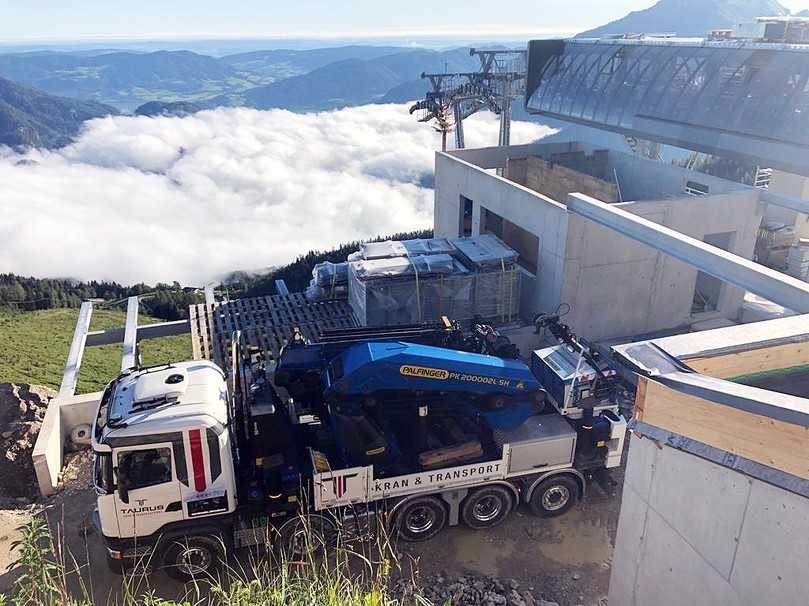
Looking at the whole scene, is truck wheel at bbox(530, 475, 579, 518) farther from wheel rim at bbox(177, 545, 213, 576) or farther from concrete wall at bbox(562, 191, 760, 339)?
concrete wall at bbox(562, 191, 760, 339)

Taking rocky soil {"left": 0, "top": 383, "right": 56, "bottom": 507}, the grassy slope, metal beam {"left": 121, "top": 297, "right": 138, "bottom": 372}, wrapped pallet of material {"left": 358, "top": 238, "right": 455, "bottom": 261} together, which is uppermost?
wrapped pallet of material {"left": 358, "top": 238, "right": 455, "bottom": 261}

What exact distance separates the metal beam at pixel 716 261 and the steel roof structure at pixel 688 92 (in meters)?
9.95

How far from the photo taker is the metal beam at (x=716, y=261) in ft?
30.6

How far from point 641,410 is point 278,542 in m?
6.12

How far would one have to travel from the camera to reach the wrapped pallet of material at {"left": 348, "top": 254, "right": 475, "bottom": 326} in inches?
600

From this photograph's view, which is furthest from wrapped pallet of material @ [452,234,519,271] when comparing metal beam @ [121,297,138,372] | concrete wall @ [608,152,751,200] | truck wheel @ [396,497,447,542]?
metal beam @ [121,297,138,372]

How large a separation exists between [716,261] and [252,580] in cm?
872

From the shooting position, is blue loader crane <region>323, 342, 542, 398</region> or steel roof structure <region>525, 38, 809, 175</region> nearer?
blue loader crane <region>323, 342, 542, 398</region>

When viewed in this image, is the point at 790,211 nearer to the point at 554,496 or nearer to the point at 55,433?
the point at 554,496

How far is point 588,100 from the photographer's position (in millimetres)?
28984

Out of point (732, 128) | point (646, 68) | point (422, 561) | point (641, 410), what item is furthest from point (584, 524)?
point (646, 68)

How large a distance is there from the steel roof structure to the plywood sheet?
16707mm

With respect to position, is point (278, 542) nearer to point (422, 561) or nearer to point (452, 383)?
point (422, 561)

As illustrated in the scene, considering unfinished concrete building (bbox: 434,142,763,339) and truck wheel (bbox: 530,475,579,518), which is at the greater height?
unfinished concrete building (bbox: 434,142,763,339)
